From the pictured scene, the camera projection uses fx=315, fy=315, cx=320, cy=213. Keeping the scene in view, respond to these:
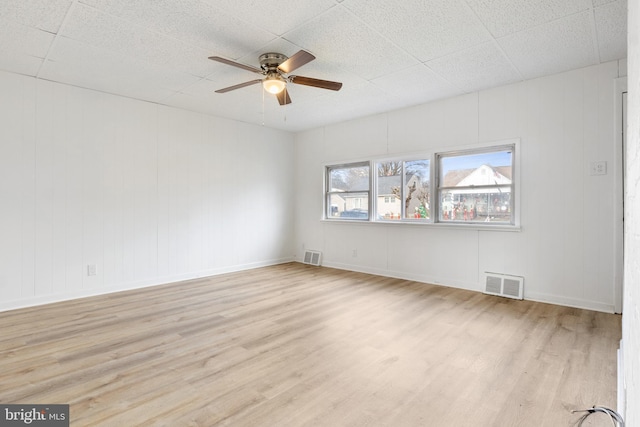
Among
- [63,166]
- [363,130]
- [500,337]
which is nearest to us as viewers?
[500,337]

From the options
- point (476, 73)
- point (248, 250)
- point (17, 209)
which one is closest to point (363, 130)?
point (476, 73)

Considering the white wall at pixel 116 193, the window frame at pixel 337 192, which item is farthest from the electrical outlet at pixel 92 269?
the window frame at pixel 337 192

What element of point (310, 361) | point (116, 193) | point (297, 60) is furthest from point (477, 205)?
point (116, 193)

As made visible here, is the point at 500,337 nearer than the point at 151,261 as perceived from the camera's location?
Yes

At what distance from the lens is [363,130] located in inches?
215

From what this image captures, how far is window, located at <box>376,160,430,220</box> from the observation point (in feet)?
15.9

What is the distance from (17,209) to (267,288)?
3027 millimetres

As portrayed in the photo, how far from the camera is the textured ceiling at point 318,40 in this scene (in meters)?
2.44

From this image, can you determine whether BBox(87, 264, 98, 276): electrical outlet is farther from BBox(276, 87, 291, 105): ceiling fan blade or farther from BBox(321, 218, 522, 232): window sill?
BBox(321, 218, 522, 232): window sill

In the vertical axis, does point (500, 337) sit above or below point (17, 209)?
below

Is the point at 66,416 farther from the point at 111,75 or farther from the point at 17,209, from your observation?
the point at 111,75

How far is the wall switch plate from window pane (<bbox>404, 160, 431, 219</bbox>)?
1869 millimetres

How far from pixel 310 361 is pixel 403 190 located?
342 cm

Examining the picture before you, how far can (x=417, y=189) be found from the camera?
4918 millimetres
